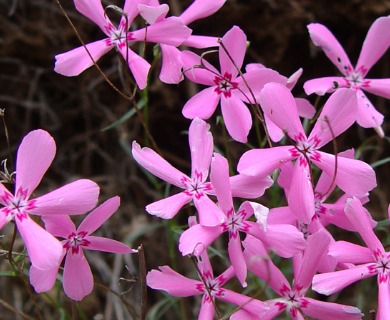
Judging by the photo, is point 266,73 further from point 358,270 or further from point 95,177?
point 95,177

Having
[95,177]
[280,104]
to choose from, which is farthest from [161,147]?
[280,104]

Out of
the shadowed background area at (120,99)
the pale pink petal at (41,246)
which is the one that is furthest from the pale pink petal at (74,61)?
the shadowed background area at (120,99)

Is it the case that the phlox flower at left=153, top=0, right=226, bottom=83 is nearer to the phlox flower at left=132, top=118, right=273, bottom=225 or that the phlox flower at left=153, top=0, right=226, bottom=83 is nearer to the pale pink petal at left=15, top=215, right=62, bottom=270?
the phlox flower at left=132, top=118, right=273, bottom=225

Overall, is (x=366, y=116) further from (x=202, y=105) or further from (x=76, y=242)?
(x=76, y=242)

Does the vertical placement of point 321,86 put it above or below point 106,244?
above

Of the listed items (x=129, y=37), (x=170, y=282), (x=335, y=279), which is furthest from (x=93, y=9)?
(x=335, y=279)

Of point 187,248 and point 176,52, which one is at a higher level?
point 176,52
